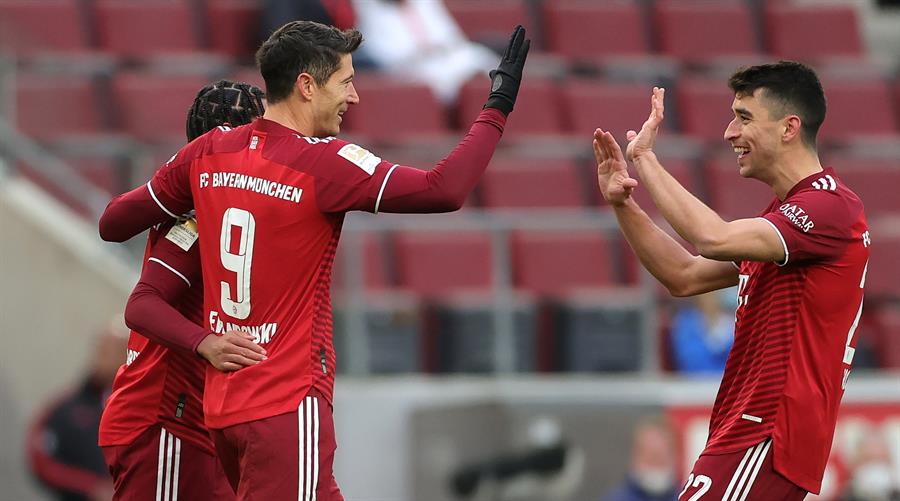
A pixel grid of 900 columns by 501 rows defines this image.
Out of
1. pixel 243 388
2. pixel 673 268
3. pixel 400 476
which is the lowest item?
pixel 400 476

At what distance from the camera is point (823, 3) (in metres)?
14.4

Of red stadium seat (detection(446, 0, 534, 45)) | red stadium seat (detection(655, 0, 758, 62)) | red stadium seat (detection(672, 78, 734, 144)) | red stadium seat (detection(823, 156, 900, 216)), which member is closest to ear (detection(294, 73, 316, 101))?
red stadium seat (detection(823, 156, 900, 216))

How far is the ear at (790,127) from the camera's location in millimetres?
4977

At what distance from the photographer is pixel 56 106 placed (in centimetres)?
935

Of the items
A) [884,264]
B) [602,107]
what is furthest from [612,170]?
[602,107]

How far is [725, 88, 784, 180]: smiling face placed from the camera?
4988mm

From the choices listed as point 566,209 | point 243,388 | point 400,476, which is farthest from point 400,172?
point 566,209

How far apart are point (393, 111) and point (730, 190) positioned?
2422mm

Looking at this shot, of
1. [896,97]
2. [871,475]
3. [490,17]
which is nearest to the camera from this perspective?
[871,475]

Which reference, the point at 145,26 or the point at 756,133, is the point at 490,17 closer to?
the point at 145,26

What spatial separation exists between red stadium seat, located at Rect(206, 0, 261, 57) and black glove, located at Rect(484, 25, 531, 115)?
281 inches

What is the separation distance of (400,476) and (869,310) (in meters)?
3.35

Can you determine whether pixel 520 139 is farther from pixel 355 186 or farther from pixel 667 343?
pixel 355 186

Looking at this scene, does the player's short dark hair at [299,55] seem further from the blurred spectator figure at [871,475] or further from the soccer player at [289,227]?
the blurred spectator figure at [871,475]
